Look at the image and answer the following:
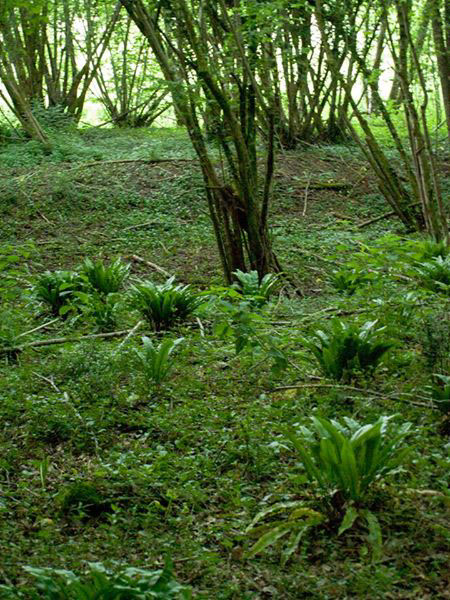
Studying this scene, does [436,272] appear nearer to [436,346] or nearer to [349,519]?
[436,346]

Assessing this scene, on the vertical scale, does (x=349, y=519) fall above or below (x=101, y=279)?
below

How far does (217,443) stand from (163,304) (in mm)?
2203

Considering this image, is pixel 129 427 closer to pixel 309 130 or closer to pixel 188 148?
pixel 188 148

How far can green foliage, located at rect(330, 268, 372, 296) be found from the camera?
679 centimetres

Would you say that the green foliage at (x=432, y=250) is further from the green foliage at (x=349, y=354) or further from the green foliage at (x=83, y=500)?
the green foliage at (x=83, y=500)

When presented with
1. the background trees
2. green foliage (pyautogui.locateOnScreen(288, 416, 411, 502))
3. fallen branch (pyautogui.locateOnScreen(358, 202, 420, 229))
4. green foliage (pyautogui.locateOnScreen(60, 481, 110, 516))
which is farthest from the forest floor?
fallen branch (pyautogui.locateOnScreen(358, 202, 420, 229))

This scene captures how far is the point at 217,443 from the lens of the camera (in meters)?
4.02

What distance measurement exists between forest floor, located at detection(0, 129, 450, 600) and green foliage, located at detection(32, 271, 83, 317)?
0.16 m

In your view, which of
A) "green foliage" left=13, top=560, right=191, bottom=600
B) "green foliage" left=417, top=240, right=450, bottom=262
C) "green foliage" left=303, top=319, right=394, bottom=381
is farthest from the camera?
"green foliage" left=417, top=240, right=450, bottom=262

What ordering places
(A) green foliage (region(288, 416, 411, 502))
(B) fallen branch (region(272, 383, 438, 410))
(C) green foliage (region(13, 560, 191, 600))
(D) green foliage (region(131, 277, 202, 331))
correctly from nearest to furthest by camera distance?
(C) green foliage (region(13, 560, 191, 600)) < (A) green foliage (region(288, 416, 411, 502)) < (B) fallen branch (region(272, 383, 438, 410)) < (D) green foliage (region(131, 277, 202, 331))

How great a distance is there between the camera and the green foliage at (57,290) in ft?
21.7

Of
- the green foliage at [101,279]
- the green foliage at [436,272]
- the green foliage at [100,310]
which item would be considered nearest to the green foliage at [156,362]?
the green foliage at [100,310]

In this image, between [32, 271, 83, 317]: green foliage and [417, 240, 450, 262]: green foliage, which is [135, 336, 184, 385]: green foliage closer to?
[32, 271, 83, 317]: green foliage

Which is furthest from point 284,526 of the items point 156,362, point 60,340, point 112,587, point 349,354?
point 60,340
